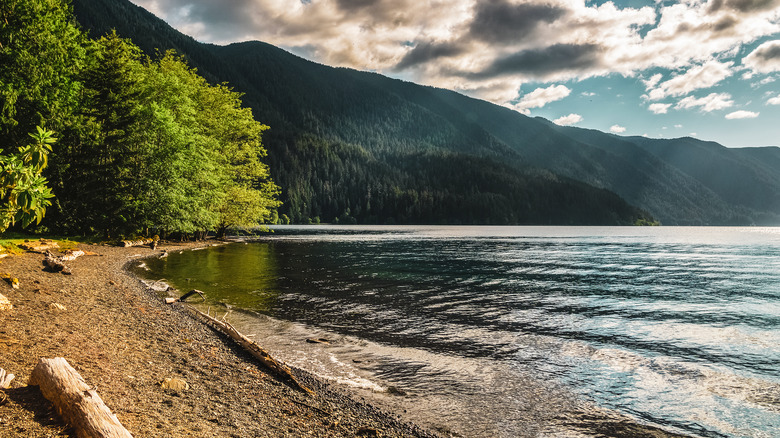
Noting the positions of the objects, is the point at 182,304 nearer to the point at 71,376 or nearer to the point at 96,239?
the point at 71,376

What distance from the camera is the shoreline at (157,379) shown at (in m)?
7.95

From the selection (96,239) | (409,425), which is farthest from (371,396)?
(96,239)

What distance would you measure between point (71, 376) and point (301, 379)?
241 inches

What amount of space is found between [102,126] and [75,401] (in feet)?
152

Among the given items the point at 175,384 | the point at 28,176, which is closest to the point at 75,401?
the point at 175,384

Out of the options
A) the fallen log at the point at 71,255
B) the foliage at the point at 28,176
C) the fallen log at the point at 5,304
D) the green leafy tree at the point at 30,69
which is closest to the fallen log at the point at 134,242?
the fallen log at the point at 71,255

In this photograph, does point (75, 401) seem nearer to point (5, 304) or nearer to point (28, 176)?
point (28, 176)

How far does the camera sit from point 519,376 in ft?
45.2

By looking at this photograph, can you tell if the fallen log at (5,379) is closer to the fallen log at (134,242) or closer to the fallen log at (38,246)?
the fallen log at (38,246)

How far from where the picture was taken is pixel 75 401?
22.9 ft

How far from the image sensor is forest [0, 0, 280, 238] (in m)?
35.4

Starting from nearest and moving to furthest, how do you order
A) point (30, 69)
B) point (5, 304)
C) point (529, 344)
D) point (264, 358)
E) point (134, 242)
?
point (264, 358)
point (5, 304)
point (529, 344)
point (30, 69)
point (134, 242)

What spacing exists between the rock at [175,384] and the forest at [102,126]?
2986cm

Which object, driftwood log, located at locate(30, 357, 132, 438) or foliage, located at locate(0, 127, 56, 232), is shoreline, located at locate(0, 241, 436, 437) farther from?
foliage, located at locate(0, 127, 56, 232)
